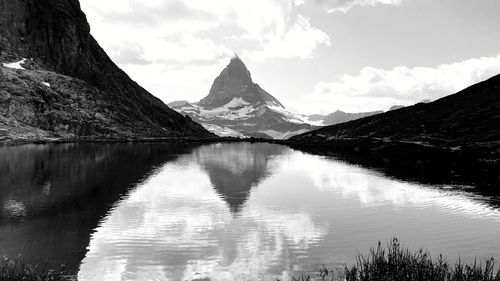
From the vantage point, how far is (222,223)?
37.8 meters

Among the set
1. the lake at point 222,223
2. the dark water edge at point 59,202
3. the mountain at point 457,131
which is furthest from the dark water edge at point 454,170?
the dark water edge at point 59,202

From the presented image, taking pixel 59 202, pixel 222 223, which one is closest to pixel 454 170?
pixel 222 223

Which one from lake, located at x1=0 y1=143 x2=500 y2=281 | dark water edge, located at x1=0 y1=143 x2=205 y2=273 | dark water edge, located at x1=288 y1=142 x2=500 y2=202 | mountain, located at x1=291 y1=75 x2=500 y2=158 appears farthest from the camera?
mountain, located at x1=291 y1=75 x2=500 y2=158

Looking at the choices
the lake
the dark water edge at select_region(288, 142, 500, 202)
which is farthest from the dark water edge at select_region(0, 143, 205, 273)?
the dark water edge at select_region(288, 142, 500, 202)

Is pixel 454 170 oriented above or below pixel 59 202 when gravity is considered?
above

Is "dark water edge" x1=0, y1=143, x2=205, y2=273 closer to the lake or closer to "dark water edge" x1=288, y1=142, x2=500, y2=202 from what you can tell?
the lake

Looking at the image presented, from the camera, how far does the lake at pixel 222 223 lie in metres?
26.8

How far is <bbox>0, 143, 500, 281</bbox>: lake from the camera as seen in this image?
26.8 m

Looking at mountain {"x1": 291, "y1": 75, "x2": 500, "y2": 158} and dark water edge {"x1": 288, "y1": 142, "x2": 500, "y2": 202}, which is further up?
mountain {"x1": 291, "y1": 75, "x2": 500, "y2": 158}

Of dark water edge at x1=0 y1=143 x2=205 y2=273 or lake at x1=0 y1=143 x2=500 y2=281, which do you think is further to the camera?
dark water edge at x1=0 y1=143 x2=205 y2=273

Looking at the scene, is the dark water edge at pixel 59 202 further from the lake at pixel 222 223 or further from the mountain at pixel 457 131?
the mountain at pixel 457 131

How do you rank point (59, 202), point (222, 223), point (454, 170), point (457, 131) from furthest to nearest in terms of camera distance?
point (457, 131)
point (454, 170)
point (59, 202)
point (222, 223)

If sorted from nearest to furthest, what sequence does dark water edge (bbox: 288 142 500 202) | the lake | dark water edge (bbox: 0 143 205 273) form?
the lake, dark water edge (bbox: 0 143 205 273), dark water edge (bbox: 288 142 500 202)

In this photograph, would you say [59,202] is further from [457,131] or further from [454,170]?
[457,131]
